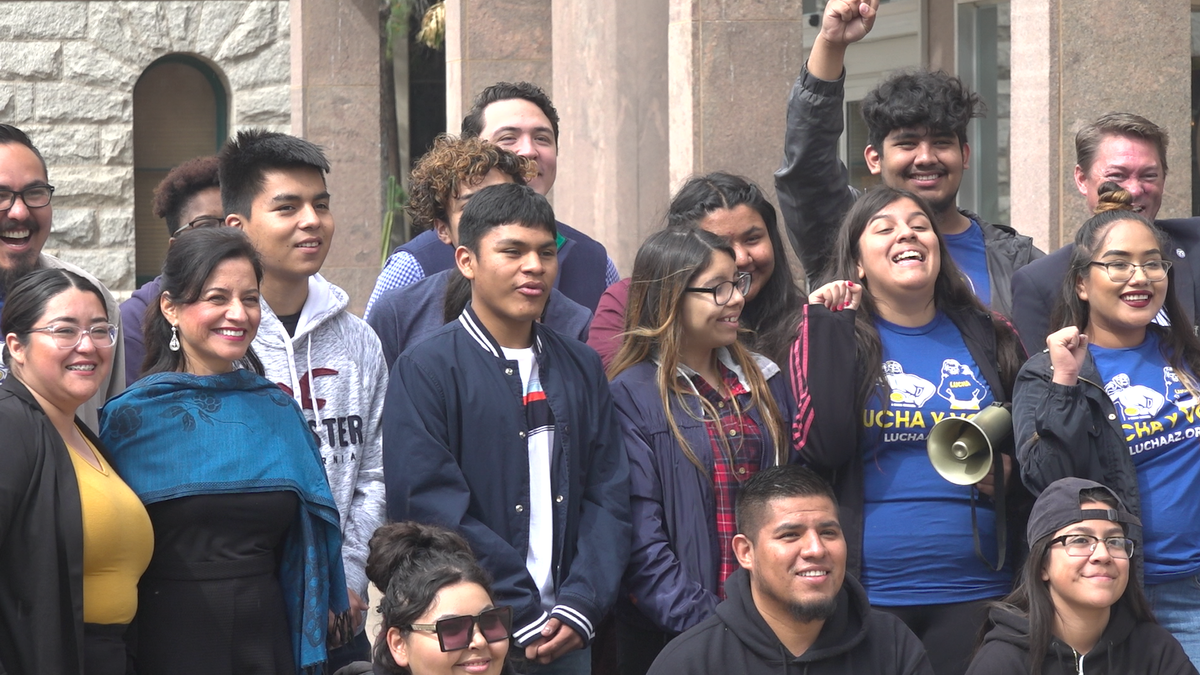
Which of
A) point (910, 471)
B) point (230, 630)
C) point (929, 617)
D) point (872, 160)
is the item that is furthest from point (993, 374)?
point (230, 630)

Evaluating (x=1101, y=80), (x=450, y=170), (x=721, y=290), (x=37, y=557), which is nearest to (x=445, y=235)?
(x=450, y=170)

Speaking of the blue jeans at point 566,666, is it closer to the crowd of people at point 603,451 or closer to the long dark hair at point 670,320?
the crowd of people at point 603,451

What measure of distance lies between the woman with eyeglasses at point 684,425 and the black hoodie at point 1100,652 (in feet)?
2.47

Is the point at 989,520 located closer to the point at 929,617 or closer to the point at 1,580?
the point at 929,617

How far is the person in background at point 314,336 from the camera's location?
14.9ft

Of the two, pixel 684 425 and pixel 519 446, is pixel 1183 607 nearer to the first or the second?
pixel 684 425

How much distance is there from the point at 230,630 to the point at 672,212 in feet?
6.66

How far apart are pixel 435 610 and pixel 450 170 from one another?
1.81 meters

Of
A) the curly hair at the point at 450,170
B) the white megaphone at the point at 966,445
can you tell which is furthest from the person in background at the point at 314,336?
the white megaphone at the point at 966,445

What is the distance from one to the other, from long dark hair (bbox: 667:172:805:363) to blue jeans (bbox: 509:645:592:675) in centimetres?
119

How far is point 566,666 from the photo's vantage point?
4.34 m

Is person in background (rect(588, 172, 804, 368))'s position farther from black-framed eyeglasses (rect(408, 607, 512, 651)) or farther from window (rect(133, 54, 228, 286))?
window (rect(133, 54, 228, 286))

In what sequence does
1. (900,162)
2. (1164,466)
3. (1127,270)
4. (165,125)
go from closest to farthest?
1. (1164,466)
2. (1127,270)
3. (900,162)
4. (165,125)

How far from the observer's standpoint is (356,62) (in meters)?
13.0
